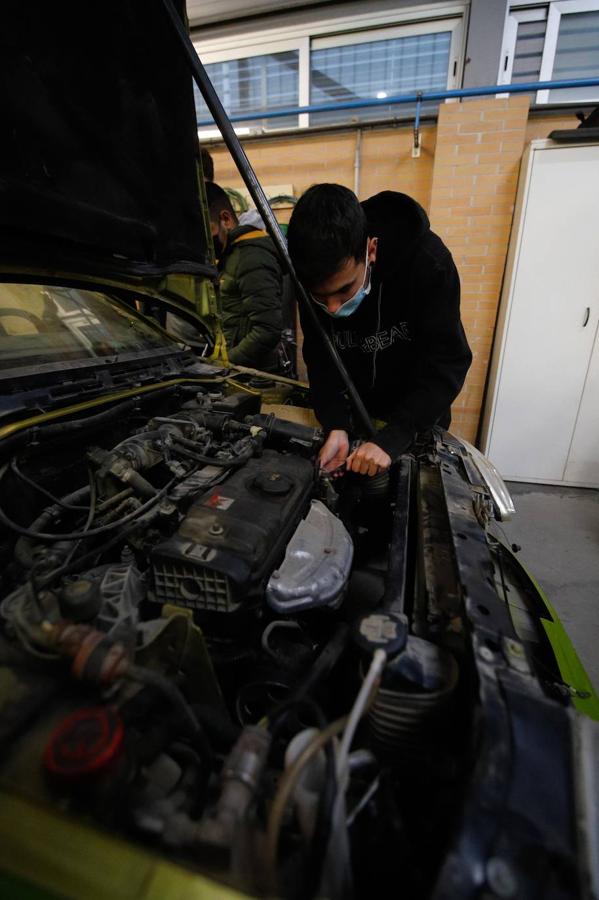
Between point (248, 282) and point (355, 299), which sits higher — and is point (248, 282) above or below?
above

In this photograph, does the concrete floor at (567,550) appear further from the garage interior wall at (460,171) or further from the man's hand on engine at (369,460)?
the man's hand on engine at (369,460)

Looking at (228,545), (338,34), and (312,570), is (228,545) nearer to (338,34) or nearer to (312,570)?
(312,570)

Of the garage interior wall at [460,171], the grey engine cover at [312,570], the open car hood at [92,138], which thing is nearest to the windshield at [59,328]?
the open car hood at [92,138]

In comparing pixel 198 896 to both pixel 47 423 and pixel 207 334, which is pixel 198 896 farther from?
pixel 207 334

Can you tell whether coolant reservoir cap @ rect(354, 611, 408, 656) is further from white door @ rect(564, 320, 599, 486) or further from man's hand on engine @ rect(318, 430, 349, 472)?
white door @ rect(564, 320, 599, 486)

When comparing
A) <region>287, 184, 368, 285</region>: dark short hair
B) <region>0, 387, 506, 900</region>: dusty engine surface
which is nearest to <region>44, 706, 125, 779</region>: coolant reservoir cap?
<region>0, 387, 506, 900</region>: dusty engine surface

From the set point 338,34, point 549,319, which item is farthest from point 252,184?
point 338,34

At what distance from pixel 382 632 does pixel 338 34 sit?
4806mm

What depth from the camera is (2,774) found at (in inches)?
19.5

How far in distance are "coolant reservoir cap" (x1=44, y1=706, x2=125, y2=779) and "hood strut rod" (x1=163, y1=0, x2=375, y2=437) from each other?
57.0 inches

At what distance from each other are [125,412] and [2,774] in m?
0.98

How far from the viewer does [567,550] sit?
2.64 meters

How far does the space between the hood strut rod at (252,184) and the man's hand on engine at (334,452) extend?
0.30 metres

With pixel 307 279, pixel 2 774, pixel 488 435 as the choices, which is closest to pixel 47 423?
pixel 2 774
